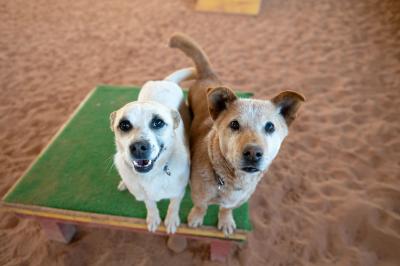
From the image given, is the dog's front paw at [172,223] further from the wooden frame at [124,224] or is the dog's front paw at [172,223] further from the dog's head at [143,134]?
the dog's head at [143,134]

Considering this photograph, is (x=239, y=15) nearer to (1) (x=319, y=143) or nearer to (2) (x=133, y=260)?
(1) (x=319, y=143)

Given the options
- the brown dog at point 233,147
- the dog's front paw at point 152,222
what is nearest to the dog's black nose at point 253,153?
the brown dog at point 233,147

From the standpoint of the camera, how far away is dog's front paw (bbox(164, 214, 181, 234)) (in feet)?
7.23

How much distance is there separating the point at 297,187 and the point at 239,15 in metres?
4.99

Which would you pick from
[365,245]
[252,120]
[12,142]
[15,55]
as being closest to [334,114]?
[365,245]

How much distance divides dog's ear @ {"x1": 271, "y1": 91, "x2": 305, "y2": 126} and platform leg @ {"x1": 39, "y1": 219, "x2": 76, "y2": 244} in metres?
2.18

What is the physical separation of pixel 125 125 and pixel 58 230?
148 cm

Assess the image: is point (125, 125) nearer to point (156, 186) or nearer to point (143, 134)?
point (143, 134)

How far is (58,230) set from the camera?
2553mm

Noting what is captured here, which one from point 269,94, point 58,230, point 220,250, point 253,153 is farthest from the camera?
point 269,94

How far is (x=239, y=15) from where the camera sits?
6.67 meters

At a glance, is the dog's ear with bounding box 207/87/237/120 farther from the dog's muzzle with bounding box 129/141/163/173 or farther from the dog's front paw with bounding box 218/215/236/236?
the dog's front paw with bounding box 218/215/236/236

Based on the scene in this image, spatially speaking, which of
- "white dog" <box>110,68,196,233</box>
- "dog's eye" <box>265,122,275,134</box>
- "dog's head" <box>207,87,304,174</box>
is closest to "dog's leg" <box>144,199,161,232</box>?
"white dog" <box>110,68,196,233</box>

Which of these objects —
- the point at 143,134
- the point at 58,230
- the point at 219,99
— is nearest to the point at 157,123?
the point at 143,134
